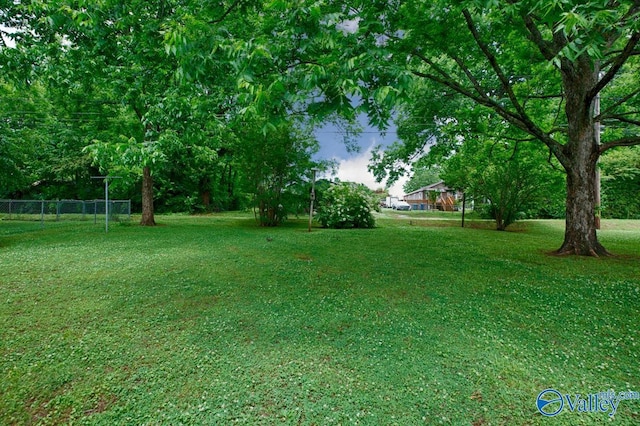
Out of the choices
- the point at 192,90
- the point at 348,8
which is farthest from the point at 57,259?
the point at 348,8

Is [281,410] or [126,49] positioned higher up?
[126,49]

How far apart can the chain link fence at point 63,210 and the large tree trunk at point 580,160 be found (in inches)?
636

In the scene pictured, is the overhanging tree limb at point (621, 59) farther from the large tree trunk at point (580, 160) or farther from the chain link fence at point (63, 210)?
the chain link fence at point (63, 210)

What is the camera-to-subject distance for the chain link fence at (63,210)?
13.9 metres

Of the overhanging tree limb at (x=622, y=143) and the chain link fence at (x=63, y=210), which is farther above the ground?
the overhanging tree limb at (x=622, y=143)

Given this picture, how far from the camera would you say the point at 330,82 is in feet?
8.86

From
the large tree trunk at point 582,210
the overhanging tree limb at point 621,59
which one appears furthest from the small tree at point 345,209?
the overhanging tree limb at point 621,59

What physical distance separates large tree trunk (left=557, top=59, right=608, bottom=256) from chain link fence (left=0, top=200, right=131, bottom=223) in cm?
1616

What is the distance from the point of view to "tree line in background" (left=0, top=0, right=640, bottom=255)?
8.62 feet

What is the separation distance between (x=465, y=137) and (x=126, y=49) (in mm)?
8220

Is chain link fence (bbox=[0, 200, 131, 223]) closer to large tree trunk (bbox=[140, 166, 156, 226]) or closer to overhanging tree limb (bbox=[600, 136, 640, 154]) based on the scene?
large tree trunk (bbox=[140, 166, 156, 226])

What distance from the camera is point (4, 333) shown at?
2951 mm

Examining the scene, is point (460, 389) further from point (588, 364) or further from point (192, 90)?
point (192, 90)

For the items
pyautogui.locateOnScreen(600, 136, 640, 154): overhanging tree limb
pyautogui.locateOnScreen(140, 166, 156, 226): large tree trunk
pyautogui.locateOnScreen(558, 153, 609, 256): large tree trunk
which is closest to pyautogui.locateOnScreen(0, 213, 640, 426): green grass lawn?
pyautogui.locateOnScreen(558, 153, 609, 256): large tree trunk
